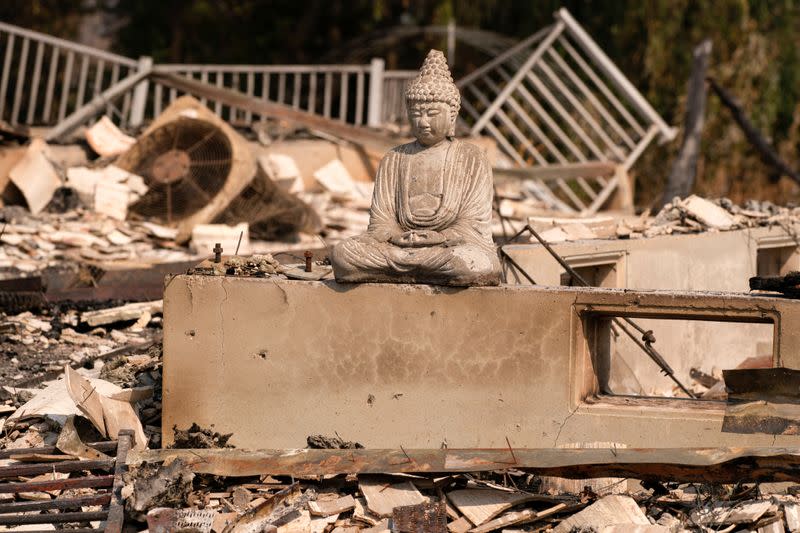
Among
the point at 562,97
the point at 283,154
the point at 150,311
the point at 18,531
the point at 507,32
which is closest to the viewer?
the point at 18,531

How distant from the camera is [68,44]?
18188mm

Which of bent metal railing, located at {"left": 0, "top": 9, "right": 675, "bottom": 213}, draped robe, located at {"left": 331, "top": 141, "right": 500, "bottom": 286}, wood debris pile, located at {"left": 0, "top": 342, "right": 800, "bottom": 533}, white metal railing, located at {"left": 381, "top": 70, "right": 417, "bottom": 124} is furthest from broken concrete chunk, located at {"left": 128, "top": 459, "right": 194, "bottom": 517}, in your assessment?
white metal railing, located at {"left": 381, "top": 70, "right": 417, "bottom": 124}

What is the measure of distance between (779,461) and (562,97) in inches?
518

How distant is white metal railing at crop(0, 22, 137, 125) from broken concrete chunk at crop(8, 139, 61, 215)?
1772 millimetres

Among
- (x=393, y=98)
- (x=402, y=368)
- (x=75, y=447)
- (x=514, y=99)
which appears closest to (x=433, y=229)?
(x=402, y=368)

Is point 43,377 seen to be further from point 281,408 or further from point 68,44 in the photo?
point 68,44

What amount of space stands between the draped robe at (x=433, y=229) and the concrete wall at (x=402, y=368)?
11 cm

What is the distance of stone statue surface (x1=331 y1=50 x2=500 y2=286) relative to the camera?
8.52 metres

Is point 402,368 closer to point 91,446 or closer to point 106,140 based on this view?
point 91,446

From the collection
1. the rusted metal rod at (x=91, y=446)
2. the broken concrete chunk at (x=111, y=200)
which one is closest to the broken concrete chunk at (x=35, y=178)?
the broken concrete chunk at (x=111, y=200)

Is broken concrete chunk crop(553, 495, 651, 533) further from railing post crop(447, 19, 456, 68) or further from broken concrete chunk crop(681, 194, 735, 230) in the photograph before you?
railing post crop(447, 19, 456, 68)

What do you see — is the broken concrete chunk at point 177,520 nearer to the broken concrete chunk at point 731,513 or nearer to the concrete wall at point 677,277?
the broken concrete chunk at point 731,513

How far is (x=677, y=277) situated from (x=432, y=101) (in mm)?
4239

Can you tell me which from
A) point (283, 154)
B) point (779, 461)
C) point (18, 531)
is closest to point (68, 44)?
point (283, 154)
